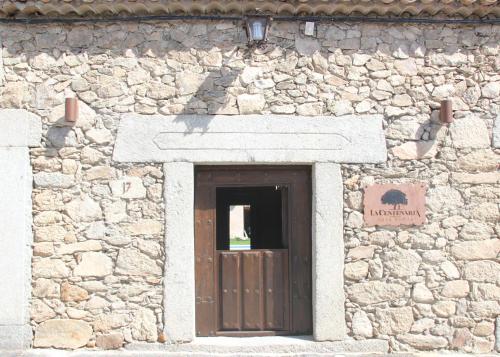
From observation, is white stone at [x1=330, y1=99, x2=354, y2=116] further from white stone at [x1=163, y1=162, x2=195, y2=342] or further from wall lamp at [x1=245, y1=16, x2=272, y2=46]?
white stone at [x1=163, y1=162, x2=195, y2=342]

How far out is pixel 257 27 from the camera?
5008 millimetres

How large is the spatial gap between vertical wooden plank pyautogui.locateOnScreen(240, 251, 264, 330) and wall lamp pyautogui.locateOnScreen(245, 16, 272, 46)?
2115 millimetres

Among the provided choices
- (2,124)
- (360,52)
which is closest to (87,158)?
(2,124)

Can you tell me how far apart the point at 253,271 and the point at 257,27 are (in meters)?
2.36

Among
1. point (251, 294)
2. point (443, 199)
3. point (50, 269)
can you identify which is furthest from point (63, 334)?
point (443, 199)

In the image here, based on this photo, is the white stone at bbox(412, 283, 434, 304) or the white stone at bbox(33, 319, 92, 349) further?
the white stone at bbox(412, 283, 434, 304)

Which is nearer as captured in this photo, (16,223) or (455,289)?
(16,223)

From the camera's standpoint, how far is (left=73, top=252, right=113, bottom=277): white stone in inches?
199

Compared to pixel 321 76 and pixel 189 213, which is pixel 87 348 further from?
pixel 321 76

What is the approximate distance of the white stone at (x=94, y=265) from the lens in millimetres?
5047

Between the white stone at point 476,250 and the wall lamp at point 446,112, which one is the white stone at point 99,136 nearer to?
the wall lamp at point 446,112

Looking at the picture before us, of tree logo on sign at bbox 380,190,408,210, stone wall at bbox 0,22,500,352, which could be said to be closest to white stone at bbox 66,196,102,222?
stone wall at bbox 0,22,500,352

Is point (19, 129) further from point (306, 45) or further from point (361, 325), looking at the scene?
point (361, 325)

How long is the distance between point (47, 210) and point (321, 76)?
293cm
